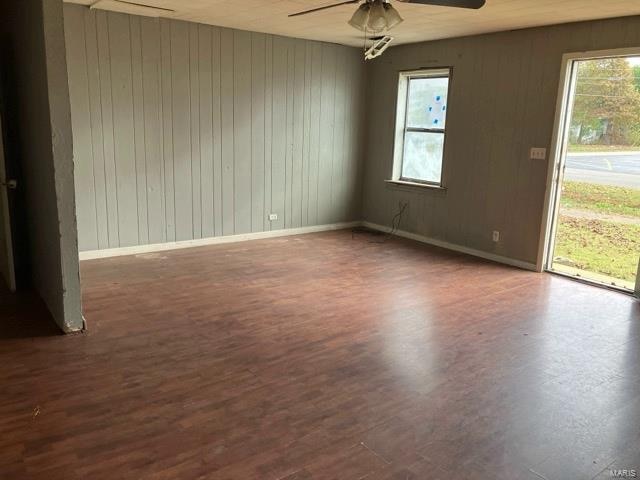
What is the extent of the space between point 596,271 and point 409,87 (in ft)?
9.74

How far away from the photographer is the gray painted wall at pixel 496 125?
192 inches

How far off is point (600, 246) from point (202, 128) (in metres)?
4.66

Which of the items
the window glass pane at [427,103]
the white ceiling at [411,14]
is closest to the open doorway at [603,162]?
the white ceiling at [411,14]

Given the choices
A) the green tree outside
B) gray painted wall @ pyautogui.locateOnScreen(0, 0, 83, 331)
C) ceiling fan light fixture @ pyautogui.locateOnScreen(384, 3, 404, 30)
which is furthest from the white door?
the green tree outside

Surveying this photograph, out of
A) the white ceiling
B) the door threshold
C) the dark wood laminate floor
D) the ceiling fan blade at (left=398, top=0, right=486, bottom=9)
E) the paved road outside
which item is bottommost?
the dark wood laminate floor

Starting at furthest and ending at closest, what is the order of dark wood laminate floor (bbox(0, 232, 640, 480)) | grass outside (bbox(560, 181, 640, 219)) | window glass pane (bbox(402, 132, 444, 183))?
window glass pane (bbox(402, 132, 444, 183)) < grass outside (bbox(560, 181, 640, 219)) < dark wood laminate floor (bbox(0, 232, 640, 480))

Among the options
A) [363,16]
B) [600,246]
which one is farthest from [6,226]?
[600,246]

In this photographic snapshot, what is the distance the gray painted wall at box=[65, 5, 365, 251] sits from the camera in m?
4.93

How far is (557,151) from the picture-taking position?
491 cm

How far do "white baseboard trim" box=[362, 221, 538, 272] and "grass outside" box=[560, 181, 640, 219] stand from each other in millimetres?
1052

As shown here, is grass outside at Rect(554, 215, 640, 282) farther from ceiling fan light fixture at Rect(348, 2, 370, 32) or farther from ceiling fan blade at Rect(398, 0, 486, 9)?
ceiling fan light fixture at Rect(348, 2, 370, 32)

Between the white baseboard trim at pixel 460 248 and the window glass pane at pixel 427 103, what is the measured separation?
4.33 feet

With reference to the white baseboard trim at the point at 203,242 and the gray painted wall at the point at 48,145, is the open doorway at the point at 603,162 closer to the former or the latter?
the white baseboard trim at the point at 203,242

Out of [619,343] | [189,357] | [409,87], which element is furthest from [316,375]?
[409,87]
